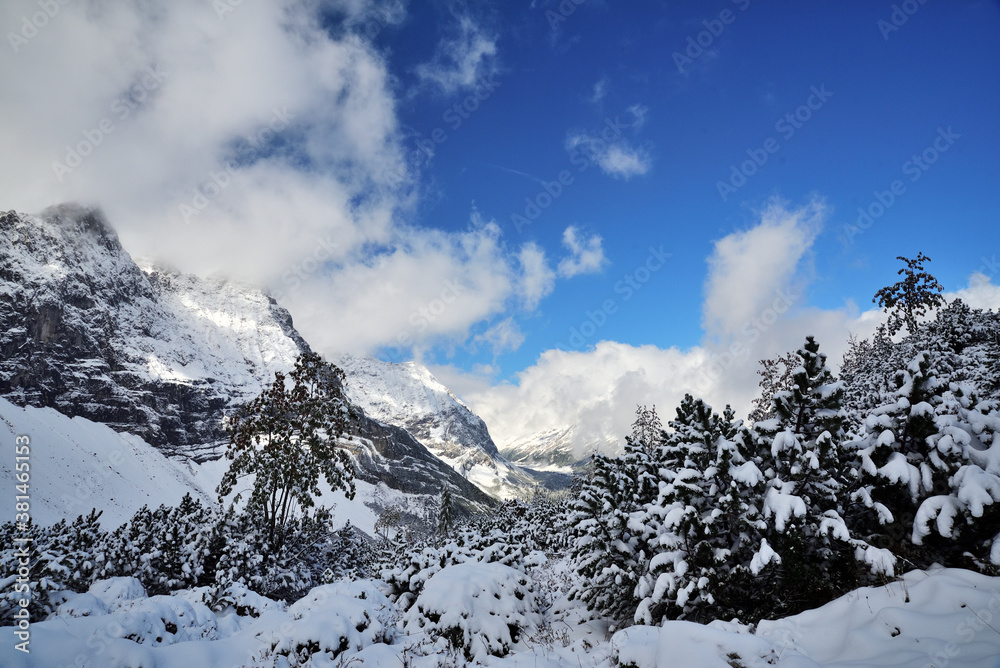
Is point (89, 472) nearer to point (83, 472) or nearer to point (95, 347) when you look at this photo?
point (83, 472)

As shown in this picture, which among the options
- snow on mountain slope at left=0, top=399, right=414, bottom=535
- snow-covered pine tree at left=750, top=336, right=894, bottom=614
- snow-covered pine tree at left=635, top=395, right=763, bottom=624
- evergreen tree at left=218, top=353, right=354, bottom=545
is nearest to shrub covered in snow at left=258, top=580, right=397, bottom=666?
snow-covered pine tree at left=635, top=395, right=763, bottom=624

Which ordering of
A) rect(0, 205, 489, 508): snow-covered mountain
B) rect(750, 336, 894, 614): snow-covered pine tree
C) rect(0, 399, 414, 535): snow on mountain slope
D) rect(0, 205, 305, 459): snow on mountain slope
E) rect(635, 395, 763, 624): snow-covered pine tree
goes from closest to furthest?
rect(750, 336, 894, 614): snow-covered pine tree, rect(635, 395, 763, 624): snow-covered pine tree, rect(0, 399, 414, 535): snow on mountain slope, rect(0, 205, 305, 459): snow on mountain slope, rect(0, 205, 489, 508): snow-covered mountain

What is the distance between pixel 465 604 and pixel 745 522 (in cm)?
513

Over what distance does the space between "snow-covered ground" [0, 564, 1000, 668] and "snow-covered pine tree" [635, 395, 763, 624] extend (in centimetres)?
98

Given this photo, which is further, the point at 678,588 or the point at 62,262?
the point at 62,262

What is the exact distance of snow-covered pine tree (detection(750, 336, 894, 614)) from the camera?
247 inches

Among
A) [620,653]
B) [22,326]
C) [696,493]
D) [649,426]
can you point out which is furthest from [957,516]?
[22,326]

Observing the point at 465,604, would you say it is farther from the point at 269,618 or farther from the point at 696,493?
the point at 696,493

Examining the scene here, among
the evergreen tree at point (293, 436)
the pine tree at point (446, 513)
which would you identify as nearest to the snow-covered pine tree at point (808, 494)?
the evergreen tree at point (293, 436)

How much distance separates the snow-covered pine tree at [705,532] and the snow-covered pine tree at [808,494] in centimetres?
40

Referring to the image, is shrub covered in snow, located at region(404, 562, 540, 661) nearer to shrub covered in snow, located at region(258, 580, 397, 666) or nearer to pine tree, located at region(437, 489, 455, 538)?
shrub covered in snow, located at region(258, 580, 397, 666)

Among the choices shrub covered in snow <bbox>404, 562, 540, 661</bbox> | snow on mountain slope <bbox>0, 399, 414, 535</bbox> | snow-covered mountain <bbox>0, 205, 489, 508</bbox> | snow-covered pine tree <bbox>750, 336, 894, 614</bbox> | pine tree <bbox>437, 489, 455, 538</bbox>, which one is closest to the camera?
snow-covered pine tree <bbox>750, 336, 894, 614</bbox>

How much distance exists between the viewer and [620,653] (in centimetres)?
565

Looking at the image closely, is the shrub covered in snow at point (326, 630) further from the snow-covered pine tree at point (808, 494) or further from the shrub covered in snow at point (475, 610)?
the snow-covered pine tree at point (808, 494)
